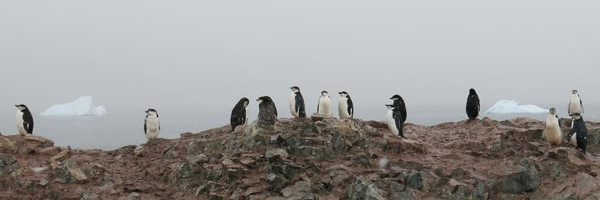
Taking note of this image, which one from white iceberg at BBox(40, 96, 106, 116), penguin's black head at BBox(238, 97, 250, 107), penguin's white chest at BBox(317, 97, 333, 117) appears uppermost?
penguin's black head at BBox(238, 97, 250, 107)

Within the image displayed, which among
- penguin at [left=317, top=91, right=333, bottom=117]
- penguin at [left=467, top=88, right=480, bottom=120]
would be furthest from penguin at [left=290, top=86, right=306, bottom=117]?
penguin at [left=467, top=88, right=480, bottom=120]

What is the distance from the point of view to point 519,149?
18688 millimetres

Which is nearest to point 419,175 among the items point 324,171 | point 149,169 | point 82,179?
point 324,171

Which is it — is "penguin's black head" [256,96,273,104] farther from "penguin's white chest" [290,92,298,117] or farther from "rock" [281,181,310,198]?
"penguin's white chest" [290,92,298,117]

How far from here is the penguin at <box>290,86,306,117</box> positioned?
23.2 metres

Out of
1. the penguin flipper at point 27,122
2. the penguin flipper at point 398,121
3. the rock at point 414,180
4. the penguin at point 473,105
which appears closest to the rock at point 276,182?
the rock at point 414,180

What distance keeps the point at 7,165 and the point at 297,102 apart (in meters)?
12.1

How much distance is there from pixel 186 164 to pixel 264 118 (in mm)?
3438

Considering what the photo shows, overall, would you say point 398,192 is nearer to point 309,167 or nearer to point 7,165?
point 309,167

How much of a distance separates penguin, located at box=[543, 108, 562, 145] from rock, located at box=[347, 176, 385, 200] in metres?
8.14

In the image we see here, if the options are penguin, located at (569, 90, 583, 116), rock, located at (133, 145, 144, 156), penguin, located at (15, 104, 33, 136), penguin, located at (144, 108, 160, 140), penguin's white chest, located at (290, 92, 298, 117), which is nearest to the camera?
rock, located at (133, 145, 144, 156)

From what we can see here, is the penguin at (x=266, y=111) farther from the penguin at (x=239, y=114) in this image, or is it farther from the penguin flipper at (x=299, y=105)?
the penguin flipper at (x=299, y=105)

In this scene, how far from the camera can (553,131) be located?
18.8 meters

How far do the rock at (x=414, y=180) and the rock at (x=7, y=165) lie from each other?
13.2 metres
